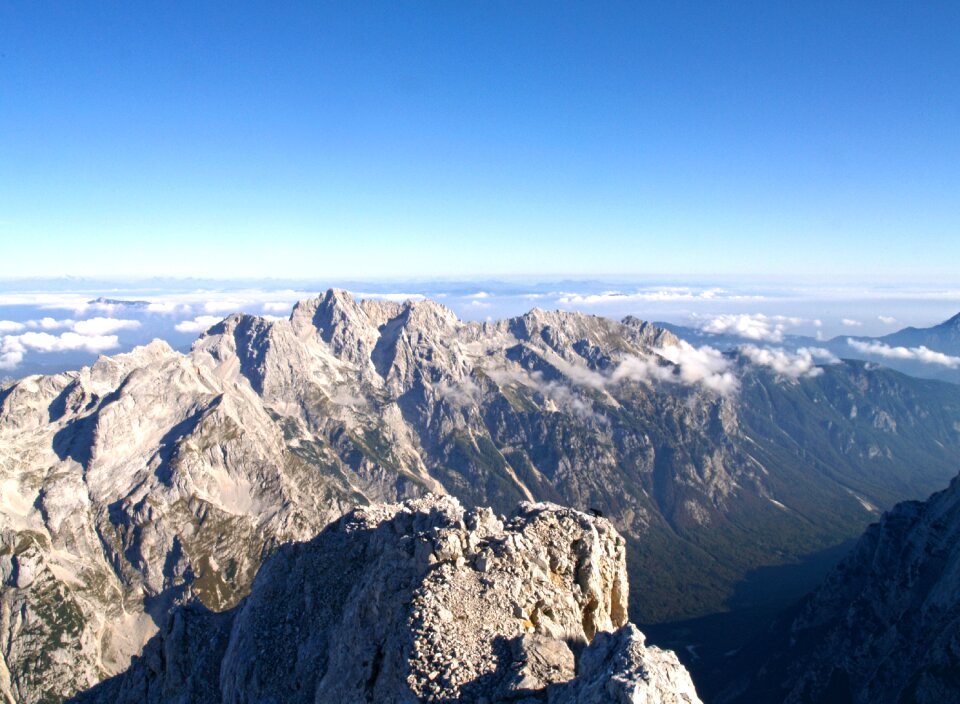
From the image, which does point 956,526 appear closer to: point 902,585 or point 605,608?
point 902,585

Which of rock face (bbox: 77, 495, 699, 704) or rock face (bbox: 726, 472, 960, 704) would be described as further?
rock face (bbox: 726, 472, 960, 704)

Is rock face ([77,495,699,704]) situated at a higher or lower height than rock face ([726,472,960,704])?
higher

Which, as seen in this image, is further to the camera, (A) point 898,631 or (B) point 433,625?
(A) point 898,631

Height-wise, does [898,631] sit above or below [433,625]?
below

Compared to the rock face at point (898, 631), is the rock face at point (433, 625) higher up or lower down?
higher up
